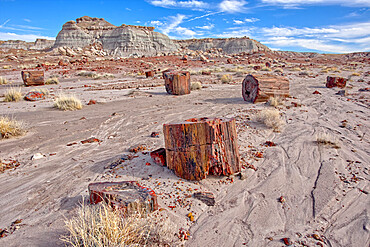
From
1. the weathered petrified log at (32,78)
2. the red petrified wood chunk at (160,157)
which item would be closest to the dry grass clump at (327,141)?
the red petrified wood chunk at (160,157)

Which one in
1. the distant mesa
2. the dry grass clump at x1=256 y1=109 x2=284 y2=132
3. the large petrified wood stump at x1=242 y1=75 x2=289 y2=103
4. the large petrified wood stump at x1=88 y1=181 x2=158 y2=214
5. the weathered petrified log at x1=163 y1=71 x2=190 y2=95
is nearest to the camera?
the large petrified wood stump at x1=88 y1=181 x2=158 y2=214

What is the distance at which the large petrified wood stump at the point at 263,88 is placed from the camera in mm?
8250

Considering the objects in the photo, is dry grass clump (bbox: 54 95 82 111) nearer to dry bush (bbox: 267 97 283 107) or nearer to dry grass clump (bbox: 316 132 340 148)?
dry bush (bbox: 267 97 283 107)

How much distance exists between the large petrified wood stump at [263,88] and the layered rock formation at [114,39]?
156 feet

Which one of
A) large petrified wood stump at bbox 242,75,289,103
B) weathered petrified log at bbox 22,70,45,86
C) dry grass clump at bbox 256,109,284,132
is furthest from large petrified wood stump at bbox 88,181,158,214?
weathered petrified log at bbox 22,70,45,86

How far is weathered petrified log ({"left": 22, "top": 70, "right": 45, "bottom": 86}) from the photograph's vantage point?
1364 cm

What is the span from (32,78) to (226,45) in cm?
6703

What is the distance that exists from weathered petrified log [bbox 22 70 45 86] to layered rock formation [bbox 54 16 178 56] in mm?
39168

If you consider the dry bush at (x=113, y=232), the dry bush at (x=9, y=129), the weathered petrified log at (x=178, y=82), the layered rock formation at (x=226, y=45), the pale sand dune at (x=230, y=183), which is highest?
the layered rock formation at (x=226, y=45)

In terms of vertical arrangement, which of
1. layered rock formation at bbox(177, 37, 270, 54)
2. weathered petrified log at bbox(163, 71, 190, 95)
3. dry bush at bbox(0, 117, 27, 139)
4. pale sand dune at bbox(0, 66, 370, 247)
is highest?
layered rock formation at bbox(177, 37, 270, 54)

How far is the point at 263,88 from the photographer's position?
27.1 feet

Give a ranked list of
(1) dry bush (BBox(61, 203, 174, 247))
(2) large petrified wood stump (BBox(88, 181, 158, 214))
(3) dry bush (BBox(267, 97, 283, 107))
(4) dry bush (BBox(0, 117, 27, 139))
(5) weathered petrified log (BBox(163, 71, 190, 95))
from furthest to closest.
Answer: (5) weathered petrified log (BBox(163, 71, 190, 95)) → (3) dry bush (BBox(267, 97, 283, 107)) → (4) dry bush (BBox(0, 117, 27, 139)) → (2) large petrified wood stump (BBox(88, 181, 158, 214)) → (1) dry bush (BBox(61, 203, 174, 247))

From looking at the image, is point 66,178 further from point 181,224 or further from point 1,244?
point 181,224

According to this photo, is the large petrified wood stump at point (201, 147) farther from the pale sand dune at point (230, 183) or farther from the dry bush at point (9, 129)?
the dry bush at point (9, 129)
